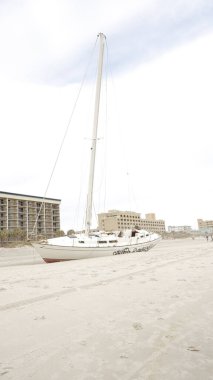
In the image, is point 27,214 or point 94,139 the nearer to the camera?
point 94,139

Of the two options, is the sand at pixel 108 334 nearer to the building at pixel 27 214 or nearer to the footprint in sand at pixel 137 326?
the footprint in sand at pixel 137 326

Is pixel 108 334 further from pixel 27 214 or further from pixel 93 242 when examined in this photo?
pixel 27 214

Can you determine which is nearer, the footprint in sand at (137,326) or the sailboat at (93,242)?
the footprint in sand at (137,326)

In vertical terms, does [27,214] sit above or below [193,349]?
above

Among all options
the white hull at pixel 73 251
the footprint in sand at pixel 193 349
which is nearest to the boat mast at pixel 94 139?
the white hull at pixel 73 251

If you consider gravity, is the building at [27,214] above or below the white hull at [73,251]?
above

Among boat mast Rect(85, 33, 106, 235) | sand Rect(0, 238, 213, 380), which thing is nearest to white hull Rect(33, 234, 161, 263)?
boat mast Rect(85, 33, 106, 235)

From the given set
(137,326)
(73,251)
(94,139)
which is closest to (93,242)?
(73,251)

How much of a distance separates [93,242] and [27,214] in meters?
91.3

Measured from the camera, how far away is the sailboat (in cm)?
2143

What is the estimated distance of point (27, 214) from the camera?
110 meters

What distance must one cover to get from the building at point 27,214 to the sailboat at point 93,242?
75.3m

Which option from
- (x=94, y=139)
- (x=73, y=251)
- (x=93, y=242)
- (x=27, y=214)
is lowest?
(x=73, y=251)

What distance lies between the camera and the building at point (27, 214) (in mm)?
104250
